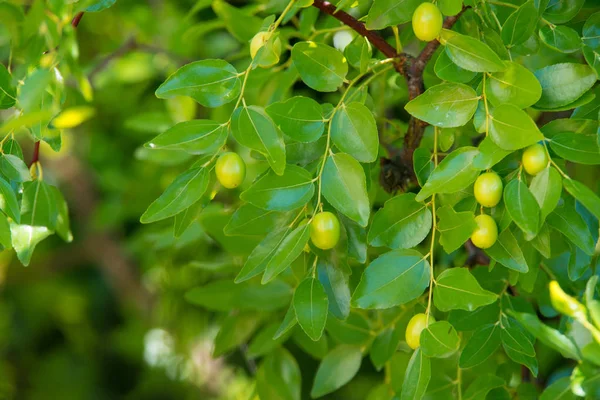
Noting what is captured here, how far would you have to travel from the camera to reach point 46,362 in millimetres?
2141

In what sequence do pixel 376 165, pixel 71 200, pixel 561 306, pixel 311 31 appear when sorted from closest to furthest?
pixel 561 306 < pixel 376 165 < pixel 311 31 < pixel 71 200

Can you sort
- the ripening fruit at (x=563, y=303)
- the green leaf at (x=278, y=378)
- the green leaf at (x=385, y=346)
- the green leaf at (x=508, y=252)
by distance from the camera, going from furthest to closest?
the green leaf at (x=278, y=378)
the green leaf at (x=385, y=346)
the green leaf at (x=508, y=252)
the ripening fruit at (x=563, y=303)

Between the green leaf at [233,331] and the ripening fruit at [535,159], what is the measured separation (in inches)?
18.5

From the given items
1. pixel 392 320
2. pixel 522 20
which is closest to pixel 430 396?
pixel 392 320

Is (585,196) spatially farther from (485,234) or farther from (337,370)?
(337,370)

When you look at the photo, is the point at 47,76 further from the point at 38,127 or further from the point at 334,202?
the point at 334,202

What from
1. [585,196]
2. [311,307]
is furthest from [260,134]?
[585,196]

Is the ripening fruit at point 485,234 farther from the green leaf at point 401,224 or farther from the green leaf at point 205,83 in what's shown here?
→ the green leaf at point 205,83

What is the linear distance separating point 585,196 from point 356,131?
0.18 meters

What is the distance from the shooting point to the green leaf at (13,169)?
0.66 meters

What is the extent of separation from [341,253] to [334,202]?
0.08 m

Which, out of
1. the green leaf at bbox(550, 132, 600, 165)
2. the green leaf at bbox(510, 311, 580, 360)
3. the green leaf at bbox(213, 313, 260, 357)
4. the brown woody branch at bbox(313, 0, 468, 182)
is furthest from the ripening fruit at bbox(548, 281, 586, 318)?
the green leaf at bbox(213, 313, 260, 357)

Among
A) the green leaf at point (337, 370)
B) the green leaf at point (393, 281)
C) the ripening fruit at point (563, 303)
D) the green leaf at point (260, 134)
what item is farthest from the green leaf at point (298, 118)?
the green leaf at point (337, 370)

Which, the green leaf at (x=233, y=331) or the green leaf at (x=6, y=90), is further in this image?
the green leaf at (x=233, y=331)
